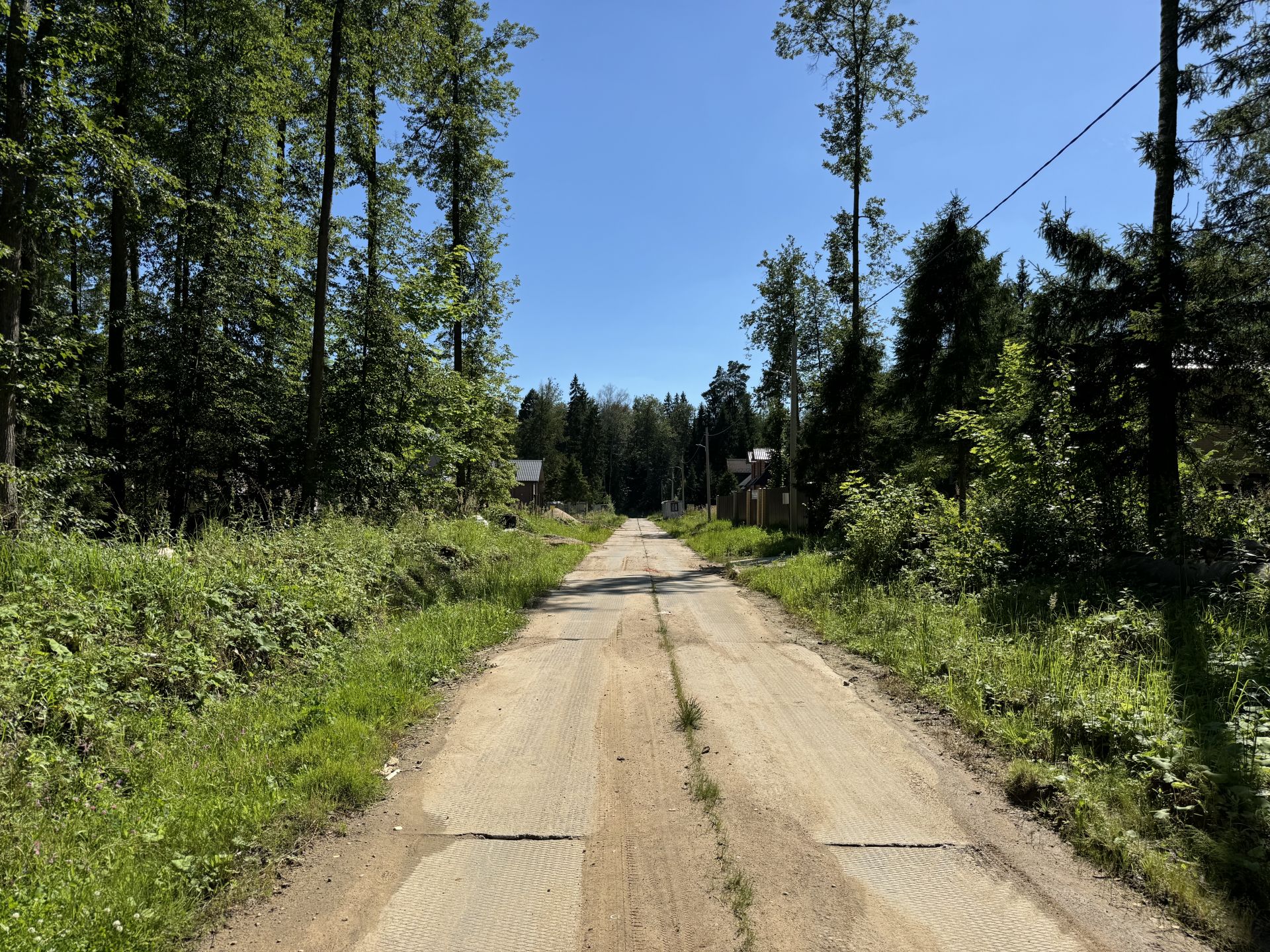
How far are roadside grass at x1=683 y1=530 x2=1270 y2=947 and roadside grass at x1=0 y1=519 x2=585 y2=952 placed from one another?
4237mm

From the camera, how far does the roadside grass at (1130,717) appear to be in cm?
303

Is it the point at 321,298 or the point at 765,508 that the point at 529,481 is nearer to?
the point at 765,508

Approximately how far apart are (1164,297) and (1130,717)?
7.33m

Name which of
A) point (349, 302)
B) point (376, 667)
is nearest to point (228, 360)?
point (349, 302)

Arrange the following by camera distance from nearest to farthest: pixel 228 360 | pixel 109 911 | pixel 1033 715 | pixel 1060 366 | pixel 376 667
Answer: pixel 109 911, pixel 1033 715, pixel 376 667, pixel 1060 366, pixel 228 360

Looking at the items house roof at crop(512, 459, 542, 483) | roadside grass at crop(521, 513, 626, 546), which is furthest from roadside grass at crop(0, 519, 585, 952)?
house roof at crop(512, 459, 542, 483)

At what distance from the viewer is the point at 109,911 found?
2.52m

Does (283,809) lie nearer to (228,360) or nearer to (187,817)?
(187,817)

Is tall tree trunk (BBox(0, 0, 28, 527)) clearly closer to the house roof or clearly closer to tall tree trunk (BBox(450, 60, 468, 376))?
tall tree trunk (BBox(450, 60, 468, 376))

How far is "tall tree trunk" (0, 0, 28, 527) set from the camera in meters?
7.91

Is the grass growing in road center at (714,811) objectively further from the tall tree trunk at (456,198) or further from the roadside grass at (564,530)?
the roadside grass at (564,530)

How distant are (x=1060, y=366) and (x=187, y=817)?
11.8 meters

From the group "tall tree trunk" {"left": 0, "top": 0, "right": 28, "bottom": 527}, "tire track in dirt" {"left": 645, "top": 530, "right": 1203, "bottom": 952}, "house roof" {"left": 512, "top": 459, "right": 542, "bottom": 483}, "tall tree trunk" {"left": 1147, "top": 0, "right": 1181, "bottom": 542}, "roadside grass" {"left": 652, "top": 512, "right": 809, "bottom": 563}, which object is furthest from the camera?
"house roof" {"left": 512, "top": 459, "right": 542, "bottom": 483}

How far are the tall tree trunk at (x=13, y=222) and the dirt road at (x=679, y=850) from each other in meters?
7.33
